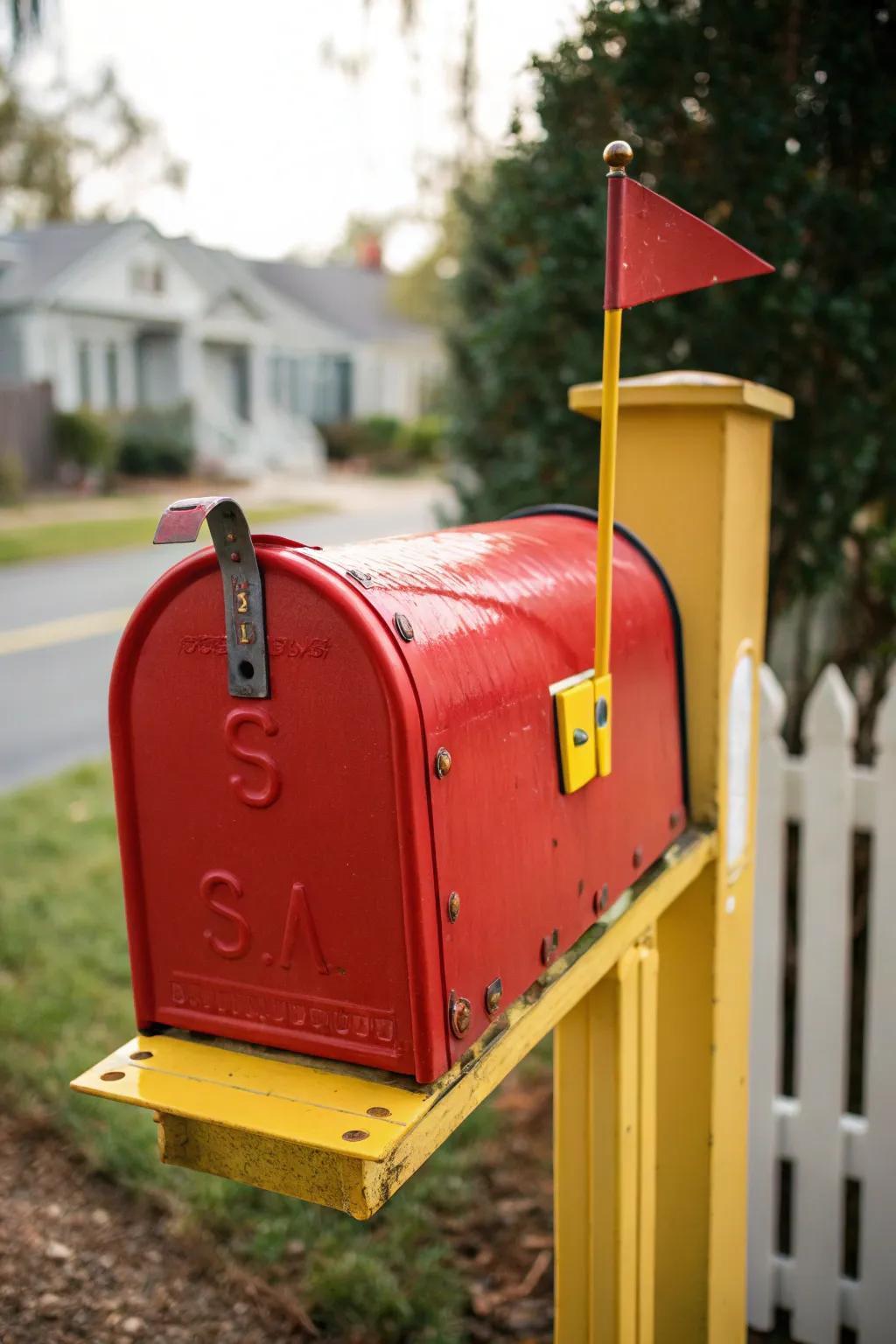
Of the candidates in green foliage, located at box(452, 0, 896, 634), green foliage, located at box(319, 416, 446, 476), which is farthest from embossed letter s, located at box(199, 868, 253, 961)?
green foliage, located at box(319, 416, 446, 476)

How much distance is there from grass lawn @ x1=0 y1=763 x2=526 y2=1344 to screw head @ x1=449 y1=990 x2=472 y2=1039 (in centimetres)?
143

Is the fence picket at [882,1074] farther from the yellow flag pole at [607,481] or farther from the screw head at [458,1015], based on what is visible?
the screw head at [458,1015]

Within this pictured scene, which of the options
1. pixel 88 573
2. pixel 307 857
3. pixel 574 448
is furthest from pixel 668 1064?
pixel 88 573

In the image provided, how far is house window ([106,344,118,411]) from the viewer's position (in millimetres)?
22188

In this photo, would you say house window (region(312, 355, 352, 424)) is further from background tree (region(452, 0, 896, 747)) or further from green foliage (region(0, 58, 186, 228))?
background tree (region(452, 0, 896, 747))

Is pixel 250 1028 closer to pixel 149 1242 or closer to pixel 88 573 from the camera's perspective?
pixel 149 1242

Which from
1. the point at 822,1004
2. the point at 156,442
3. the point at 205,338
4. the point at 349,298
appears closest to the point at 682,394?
the point at 822,1004

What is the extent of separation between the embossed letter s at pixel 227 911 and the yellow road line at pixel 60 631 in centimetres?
745

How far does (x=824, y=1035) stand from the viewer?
2.26 metres

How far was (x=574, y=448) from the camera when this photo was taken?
2.66m

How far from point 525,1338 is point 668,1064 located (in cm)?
84

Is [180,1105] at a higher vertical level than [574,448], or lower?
lower

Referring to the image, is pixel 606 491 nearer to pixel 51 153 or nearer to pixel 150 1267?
pixel 150 1267

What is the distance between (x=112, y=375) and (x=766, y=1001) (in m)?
22.2
